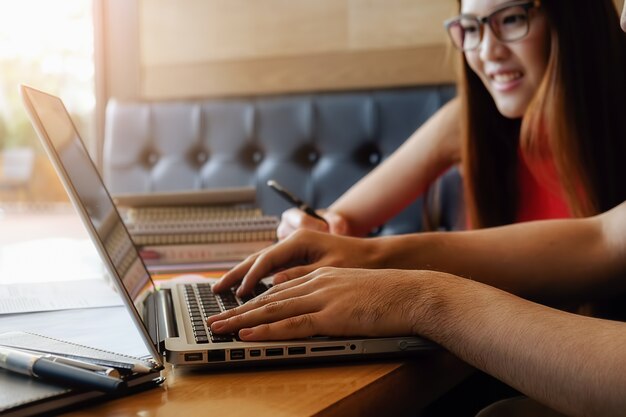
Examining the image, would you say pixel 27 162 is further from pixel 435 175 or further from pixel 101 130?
pixel 435 175

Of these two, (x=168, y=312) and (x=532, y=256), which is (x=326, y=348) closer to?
(x=168, y=312)

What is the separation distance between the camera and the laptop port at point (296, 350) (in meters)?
0.59

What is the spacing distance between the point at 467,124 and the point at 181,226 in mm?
681

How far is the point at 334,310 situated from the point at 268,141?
135 centimetres

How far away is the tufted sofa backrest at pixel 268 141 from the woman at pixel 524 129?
214 millimetres

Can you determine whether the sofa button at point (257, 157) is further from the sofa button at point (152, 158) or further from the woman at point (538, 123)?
the woman at point (538, 123)

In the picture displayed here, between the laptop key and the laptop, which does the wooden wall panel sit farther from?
the laptop key

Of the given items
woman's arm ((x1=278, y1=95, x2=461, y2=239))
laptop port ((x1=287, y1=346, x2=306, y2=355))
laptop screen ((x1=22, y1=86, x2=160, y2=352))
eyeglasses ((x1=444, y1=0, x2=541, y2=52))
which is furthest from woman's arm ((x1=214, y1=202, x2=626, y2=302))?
woman's arm ((x1=278, y1=95, x2=461, y2=239))

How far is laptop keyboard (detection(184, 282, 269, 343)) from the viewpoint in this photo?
0.62m

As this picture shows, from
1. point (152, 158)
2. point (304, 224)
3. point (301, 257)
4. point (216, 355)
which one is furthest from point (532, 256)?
point (152, 158)

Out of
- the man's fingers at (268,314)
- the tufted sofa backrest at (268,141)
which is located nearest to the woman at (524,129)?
the tufted sofa backrest at (268,141)

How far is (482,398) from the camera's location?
126 centimetres

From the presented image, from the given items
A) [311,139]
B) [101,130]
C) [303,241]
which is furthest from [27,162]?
[303,241]

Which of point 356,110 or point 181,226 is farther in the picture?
point 356,110
